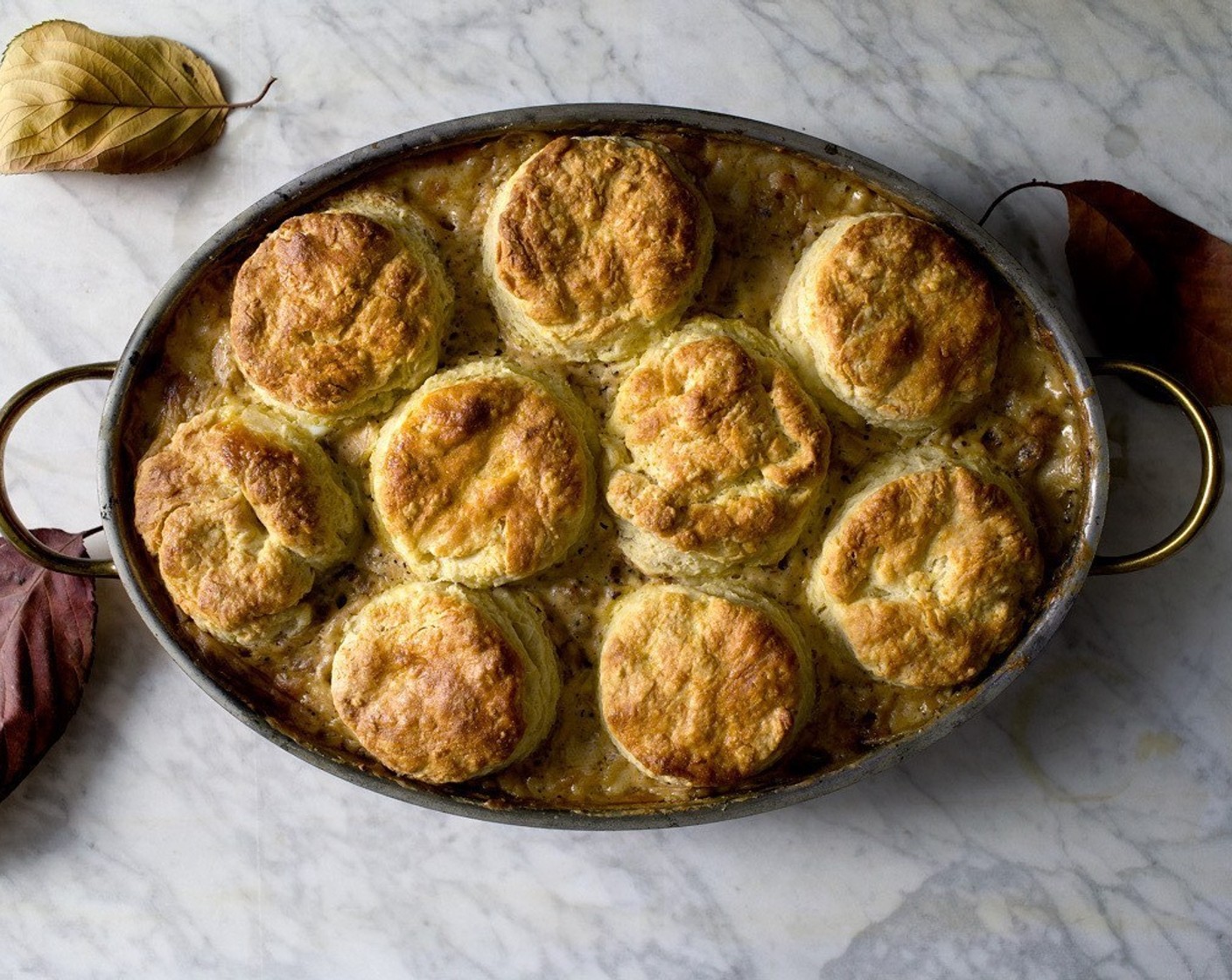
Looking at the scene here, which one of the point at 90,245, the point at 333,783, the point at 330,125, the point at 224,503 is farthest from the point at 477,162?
the point at 333,783

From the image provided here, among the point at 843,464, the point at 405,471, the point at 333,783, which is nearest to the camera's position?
the point at 405,471

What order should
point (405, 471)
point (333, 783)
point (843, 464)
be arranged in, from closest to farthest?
point (405, 471) < point (843, 464) < point (333, 783)

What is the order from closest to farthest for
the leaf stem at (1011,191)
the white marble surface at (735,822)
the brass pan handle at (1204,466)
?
the brass pan handle at (1204,466), the leaf stem at (1011,191), the white marble surface at (735,822)

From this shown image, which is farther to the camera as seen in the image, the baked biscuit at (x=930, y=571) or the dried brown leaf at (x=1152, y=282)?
the dried brown leaf at (x=1152, y=282)

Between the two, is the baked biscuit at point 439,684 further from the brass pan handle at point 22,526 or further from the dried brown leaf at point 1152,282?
the dried brown leaf at point 1152,282

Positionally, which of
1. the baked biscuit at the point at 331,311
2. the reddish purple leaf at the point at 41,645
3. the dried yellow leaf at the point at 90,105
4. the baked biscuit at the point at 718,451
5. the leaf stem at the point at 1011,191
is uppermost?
the leaf stem at the point at 1011,191

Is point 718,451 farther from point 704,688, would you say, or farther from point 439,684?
point 439,684

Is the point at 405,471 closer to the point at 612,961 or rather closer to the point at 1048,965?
the point at 612,961

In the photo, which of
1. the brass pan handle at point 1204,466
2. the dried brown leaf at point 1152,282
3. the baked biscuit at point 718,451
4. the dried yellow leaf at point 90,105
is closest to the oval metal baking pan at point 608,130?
the brass pan handle at point 1204,466


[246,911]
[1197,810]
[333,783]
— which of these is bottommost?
[246,911]
